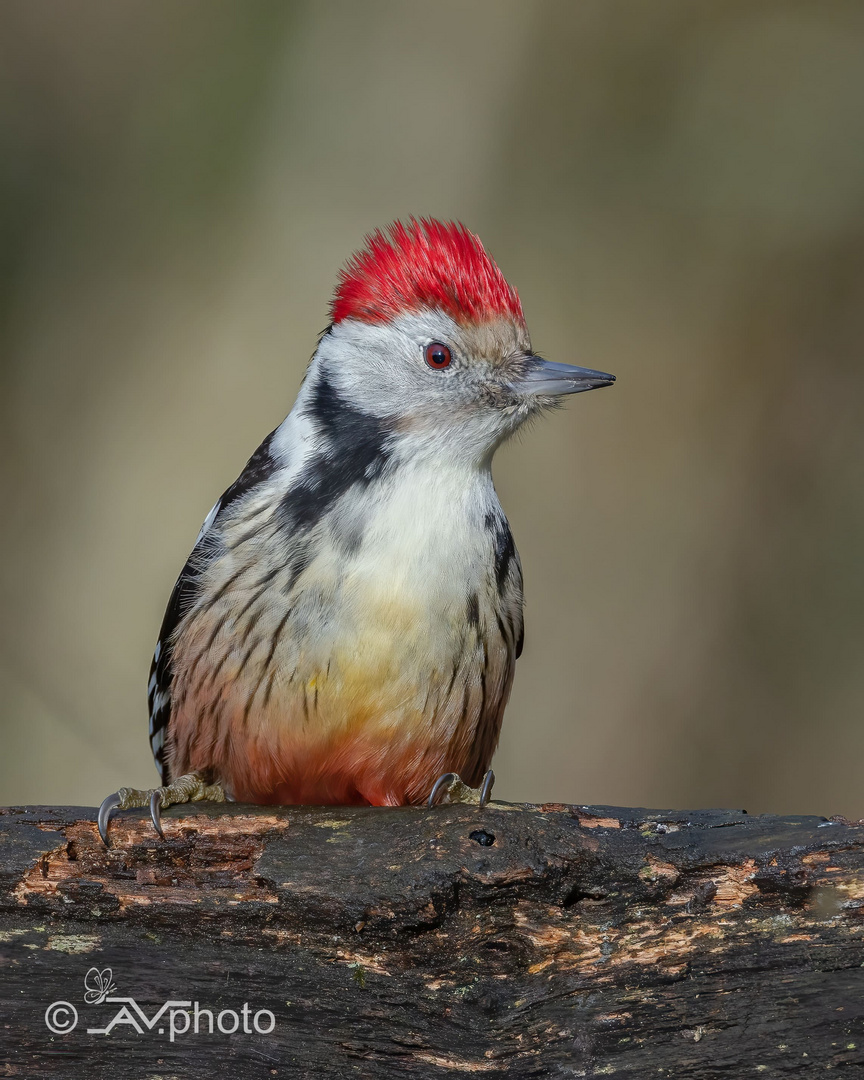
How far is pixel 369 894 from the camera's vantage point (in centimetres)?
238

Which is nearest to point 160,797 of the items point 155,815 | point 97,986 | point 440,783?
point 155,815

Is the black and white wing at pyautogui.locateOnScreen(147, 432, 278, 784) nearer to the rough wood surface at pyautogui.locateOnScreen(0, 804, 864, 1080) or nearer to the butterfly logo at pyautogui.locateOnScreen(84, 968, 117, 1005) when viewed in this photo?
the rough wood surface at pyautogui.locateOnScreen(0, 804, 864, 1080)

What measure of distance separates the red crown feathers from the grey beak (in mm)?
186

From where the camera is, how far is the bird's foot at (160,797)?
2613 mm

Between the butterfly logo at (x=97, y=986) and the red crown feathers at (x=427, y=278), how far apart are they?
6.23 feet

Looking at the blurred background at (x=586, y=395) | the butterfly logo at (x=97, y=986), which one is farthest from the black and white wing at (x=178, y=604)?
the blurred background at (x=586, y=395)

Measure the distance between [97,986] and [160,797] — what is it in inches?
23.8

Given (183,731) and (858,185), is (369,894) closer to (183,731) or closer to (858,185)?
(183,731)

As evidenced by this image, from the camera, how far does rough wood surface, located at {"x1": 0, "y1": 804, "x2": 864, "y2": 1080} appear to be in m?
2.21

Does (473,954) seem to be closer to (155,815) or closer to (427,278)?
(155,815)

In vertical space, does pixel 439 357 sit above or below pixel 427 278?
below

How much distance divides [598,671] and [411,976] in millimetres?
3074

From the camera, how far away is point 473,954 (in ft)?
7.55

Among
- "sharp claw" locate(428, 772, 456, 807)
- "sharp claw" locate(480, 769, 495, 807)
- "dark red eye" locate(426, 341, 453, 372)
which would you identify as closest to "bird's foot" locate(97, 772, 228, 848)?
"sharp claw" locate(428, 772, 456, 807)
